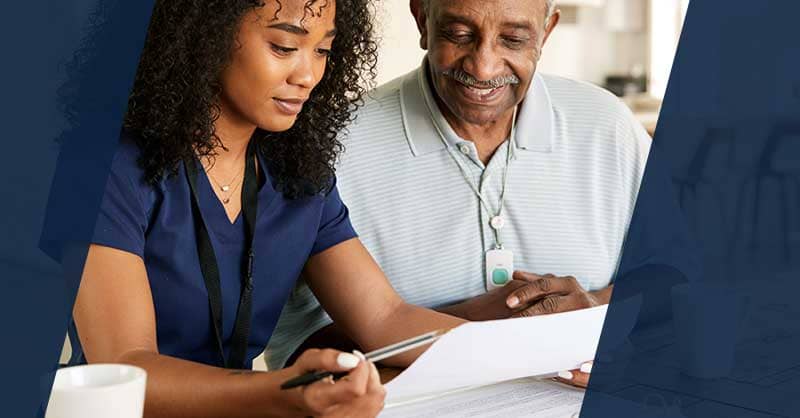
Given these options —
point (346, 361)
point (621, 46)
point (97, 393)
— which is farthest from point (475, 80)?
point (621, 46)

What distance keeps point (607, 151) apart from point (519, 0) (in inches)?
15.4

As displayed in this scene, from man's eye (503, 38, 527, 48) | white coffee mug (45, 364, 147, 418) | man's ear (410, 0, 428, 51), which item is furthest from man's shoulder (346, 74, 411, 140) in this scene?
white coffee mug (45, 364, 147, 418)

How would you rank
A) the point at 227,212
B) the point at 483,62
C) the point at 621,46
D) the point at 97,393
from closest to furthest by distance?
the point at 97,393
the point at 227,212
the point at 483,62
the point at 621,46

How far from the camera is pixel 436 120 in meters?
1.94

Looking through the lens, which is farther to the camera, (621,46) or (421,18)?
(621,46)

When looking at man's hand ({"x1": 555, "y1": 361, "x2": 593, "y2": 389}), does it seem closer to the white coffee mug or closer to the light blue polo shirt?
the light blue polo shirt

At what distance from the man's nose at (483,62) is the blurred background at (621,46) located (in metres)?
4.46

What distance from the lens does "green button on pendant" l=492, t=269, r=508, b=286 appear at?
1.89 metres

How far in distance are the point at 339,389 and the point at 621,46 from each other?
5.91 m

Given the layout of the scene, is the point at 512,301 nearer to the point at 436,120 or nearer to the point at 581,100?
the point at 436,120

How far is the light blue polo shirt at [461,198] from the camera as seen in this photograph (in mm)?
1902

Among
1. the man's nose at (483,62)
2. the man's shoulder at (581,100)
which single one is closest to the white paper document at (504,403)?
the man's nose at (483,62)

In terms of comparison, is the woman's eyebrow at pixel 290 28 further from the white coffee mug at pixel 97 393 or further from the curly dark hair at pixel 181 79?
the white coffee mug at pixel 97 393

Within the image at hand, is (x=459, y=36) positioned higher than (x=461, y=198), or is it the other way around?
(x=459, y=36)
